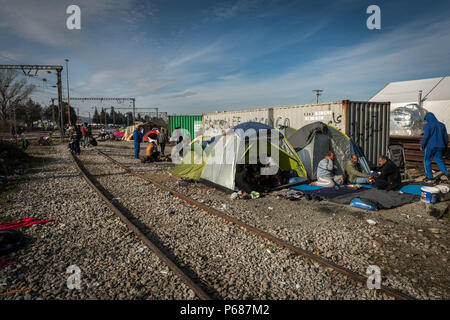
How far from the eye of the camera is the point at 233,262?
3.97m

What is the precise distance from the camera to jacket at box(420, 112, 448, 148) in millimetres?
8422

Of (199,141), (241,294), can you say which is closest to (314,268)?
(241,294)

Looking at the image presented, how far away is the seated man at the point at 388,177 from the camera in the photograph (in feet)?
24.9

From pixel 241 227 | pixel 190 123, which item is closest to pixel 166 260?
pixel 241 227

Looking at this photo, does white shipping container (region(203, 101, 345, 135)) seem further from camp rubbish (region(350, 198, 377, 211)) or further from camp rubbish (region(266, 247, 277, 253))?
camp rubbish (region(266, 247, 277, 253))

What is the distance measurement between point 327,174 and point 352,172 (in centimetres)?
93

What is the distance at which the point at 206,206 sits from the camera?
635cm

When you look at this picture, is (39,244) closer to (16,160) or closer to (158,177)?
(158,177)

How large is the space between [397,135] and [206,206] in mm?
10718

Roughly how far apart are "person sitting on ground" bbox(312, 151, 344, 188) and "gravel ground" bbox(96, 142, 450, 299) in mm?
1637

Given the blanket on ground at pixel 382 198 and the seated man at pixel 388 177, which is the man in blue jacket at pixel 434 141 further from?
the blanket on ground at pixel 382 198

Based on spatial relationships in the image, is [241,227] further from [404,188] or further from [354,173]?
[404,188]

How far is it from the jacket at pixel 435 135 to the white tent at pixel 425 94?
A: 13.3 meters

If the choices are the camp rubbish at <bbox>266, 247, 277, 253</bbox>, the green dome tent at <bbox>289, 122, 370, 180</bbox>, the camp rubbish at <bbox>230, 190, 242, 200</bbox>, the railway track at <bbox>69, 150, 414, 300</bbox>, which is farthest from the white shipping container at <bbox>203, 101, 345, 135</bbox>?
the camp rubbish at <bbox>266, 247, 277, 253</bbox>
